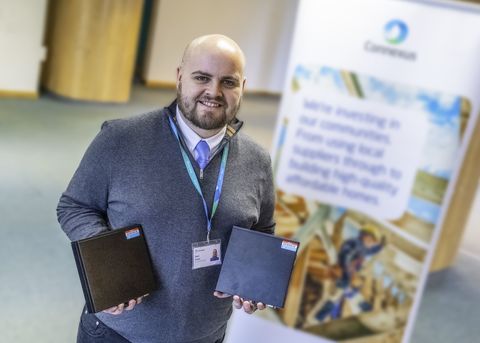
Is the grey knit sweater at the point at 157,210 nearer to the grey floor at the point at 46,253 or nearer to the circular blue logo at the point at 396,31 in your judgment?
the circular blue logo at the point at 396,31

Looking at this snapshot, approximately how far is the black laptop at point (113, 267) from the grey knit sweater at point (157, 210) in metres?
0.04

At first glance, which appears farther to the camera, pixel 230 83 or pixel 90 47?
pixel 90 47

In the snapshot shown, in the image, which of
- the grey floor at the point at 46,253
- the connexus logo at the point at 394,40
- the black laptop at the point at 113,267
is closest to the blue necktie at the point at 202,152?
the black laptop at the point at 113,267

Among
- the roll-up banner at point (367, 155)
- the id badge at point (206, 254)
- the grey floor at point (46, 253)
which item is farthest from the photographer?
the grey floor at point (46, 253)

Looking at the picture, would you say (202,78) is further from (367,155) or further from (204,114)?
(367,155)

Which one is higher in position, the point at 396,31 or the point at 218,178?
the point at 396,31

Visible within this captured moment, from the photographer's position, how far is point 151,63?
10484mm

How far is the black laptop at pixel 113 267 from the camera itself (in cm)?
161

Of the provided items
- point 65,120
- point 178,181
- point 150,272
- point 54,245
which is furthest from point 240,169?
point 65,120

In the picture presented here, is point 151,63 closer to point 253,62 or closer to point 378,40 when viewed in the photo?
point 253,62

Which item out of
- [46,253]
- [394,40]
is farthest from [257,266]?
[46,253]

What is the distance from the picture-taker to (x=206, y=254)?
1.75m

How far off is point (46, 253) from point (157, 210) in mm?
2851

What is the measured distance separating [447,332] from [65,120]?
5268 millimetres
